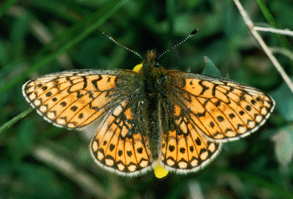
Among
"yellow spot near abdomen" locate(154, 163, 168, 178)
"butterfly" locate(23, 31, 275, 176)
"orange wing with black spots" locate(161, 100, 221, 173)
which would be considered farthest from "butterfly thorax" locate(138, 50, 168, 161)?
"yellow spot near abdomen" locate(154, 163, 168, 178)

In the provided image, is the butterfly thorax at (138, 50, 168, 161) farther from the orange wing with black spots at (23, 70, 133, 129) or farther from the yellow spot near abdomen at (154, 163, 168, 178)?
the yellow spot near abdomen at (154, 163, 168, 178)

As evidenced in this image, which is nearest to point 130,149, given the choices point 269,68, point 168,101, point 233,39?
point 168,101

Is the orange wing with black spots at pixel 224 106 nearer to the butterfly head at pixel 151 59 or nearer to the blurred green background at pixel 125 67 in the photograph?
the butterfly head at pixel 151 59

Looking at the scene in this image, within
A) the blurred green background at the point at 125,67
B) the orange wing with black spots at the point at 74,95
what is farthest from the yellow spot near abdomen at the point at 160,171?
the blurred green background at the point at 125,67

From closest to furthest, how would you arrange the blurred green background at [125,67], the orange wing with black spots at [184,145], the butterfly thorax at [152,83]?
the orange wing with black spots at [184,145]
the butterfly thorax at [152,83]
the blurred green background at [125,67]

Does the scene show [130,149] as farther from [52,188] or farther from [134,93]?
[52,188]

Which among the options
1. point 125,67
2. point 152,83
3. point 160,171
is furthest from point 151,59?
point 125,67
